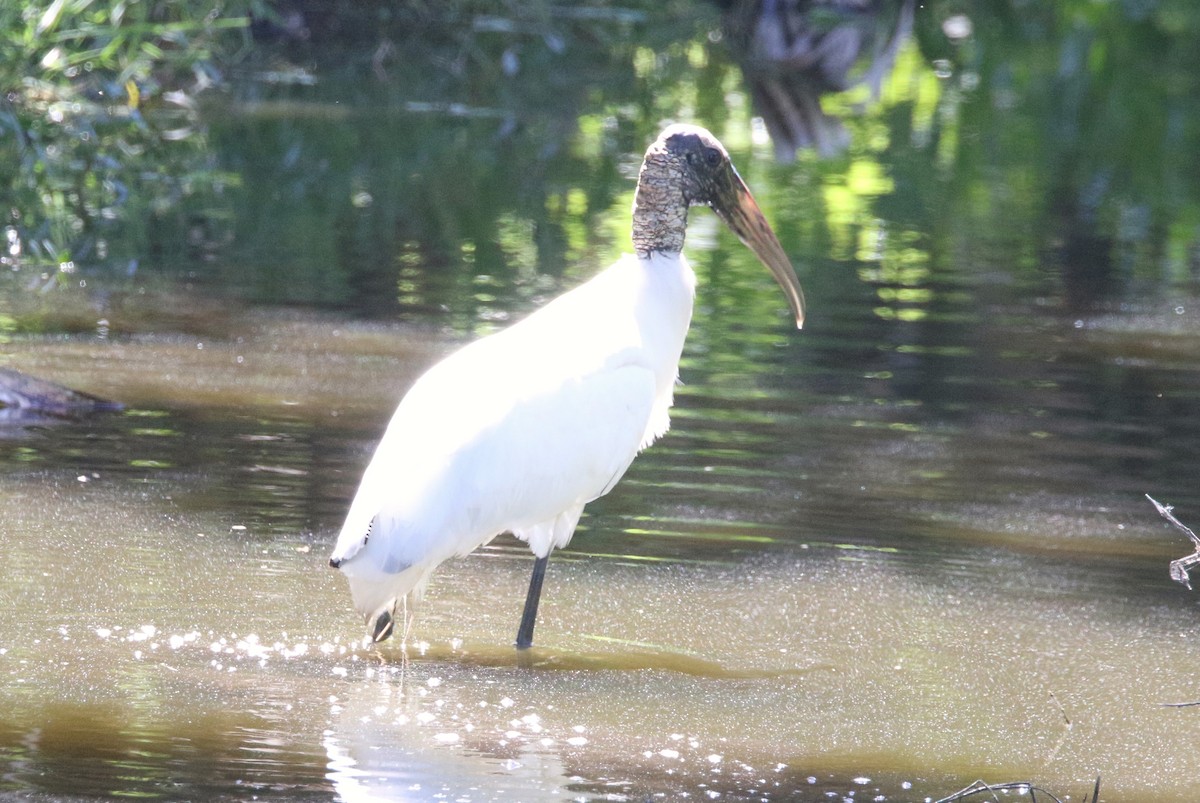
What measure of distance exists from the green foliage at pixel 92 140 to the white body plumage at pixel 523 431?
470 centimetres

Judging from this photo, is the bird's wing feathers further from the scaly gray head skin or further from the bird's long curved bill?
the bird's long curved bill

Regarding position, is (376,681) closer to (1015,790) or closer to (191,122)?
(1015,790)

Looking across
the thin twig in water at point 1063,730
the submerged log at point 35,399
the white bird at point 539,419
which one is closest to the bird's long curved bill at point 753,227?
the white bird at point 539,419

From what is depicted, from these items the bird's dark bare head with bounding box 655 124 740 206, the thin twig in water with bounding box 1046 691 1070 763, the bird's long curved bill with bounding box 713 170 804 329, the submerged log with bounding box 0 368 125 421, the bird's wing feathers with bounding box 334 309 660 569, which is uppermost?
the bird's dark bare head with bounding box 655 124 740 206

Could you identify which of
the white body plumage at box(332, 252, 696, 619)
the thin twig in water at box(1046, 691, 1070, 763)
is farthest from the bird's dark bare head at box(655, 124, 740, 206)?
the thin twig in water at box(1046, 691, 1070, 763)

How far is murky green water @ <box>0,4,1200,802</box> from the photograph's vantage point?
4164mm

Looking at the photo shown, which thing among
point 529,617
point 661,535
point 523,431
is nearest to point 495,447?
point 523,431

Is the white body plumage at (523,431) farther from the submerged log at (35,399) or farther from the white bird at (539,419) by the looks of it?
the submerged log at (35,399)

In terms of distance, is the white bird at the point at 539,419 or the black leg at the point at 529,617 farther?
the black leg at the point at 529,617

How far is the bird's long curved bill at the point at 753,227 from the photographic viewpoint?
5438mm

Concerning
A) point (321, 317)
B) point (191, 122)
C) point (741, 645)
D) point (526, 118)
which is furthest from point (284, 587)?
point (526, 118)

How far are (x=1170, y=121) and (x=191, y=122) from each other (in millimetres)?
9235

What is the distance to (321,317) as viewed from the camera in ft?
28.2

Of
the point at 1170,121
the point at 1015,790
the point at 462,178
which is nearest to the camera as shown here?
the point at 1015,790
